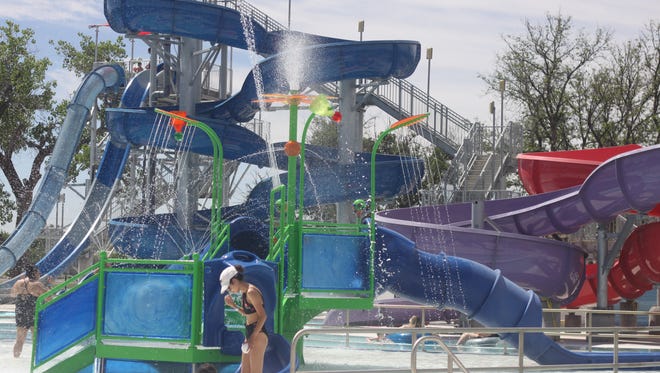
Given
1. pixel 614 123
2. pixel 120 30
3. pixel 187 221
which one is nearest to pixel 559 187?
pixel 187 221

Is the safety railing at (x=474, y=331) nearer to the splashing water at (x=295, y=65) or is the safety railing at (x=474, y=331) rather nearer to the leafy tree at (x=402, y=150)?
the splashing water at (x=295, y=65)

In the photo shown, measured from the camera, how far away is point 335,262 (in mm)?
12766

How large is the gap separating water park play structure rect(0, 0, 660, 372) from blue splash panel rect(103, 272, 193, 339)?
2 centimetres

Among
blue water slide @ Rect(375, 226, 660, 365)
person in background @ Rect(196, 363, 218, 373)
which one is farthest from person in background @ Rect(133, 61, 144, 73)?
person in background @ Rect(196, 363, 218, 373)

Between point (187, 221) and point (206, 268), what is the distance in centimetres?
1644

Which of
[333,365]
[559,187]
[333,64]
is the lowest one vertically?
[333,365]

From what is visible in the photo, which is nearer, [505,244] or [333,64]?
[505,244]

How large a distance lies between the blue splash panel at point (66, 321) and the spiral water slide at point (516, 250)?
4.08 m

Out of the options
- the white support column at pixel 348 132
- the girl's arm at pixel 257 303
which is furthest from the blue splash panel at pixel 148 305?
the white support column at pixel 348 132

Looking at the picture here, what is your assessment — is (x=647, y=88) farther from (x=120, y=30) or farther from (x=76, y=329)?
(x=76, y=329)

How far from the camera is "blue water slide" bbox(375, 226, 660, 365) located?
547 inches

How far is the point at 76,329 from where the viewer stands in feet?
37.5

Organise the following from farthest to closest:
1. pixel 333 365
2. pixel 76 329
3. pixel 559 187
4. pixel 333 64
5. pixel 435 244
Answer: pixel 333 64
pixel 559 187
pixel 435 244
pixel 333 365
pixel 76 329

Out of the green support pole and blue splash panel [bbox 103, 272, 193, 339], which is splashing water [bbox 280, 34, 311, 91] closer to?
the green support pole
